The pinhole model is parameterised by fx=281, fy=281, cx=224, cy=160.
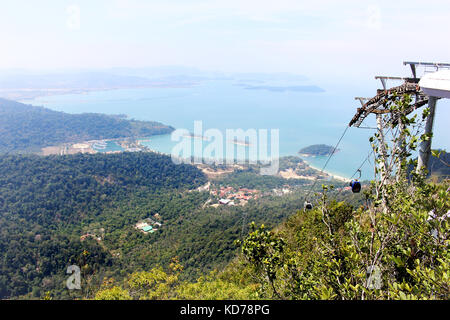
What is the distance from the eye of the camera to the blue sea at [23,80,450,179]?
57388 mm

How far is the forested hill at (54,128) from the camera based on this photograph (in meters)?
66.6

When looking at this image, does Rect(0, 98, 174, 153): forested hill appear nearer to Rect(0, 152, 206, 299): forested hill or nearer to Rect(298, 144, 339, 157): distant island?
Rect(0, 152, 206, 299): forested hill

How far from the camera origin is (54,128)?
72875 millimetres

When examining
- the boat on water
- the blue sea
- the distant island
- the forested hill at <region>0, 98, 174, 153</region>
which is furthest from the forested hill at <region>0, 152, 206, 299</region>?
the forested hill at <region>0, 98, 174, 153</region>

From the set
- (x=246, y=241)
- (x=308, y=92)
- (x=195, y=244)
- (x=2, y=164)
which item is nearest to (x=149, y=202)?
(x=195, y=244)

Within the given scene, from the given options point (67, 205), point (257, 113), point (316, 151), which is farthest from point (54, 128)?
point (316, 151)

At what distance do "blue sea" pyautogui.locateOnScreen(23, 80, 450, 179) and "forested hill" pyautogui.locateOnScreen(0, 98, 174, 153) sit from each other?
395 inches

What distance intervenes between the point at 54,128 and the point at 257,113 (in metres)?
59.9

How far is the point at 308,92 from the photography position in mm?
152875

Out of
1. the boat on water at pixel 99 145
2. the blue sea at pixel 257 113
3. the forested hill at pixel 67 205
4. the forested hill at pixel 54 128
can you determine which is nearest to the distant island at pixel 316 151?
the blue sea at pixel 257 113

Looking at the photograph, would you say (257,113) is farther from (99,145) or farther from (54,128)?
(54,128)

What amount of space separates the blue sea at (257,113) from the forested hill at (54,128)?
10.0 m
